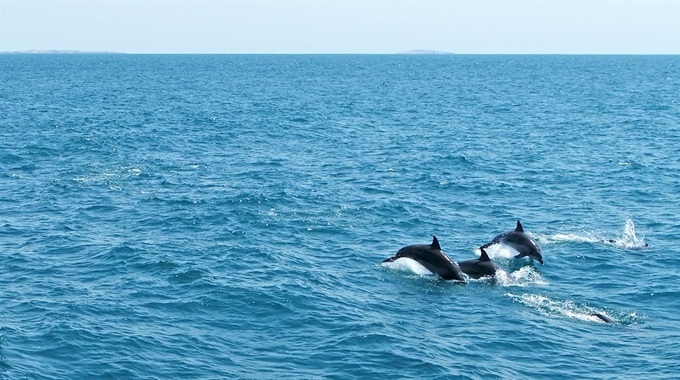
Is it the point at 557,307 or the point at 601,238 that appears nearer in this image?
the point at 557,307

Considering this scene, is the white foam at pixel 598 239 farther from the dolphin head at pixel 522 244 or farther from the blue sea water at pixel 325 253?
the dolphin head at pixel 522 244

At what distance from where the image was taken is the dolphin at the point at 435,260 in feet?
123

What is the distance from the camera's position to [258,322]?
3170 cm

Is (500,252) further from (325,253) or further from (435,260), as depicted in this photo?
(325,253)

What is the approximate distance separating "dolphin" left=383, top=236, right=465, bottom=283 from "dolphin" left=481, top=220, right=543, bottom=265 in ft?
16.0

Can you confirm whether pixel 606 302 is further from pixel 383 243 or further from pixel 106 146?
pixel 106 146

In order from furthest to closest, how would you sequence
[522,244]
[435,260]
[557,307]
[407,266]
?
[522,244]
[407,266]
[435,260]
[557,307]

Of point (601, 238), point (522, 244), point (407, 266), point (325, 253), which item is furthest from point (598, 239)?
point (325, 253)

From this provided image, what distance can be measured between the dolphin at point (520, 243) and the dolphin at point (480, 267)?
3.21m

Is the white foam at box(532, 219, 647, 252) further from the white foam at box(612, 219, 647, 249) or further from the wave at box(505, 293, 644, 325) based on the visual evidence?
the wave at box(505, 293, 644, 325)

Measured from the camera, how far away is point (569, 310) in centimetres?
3400

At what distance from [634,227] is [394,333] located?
78.0ft

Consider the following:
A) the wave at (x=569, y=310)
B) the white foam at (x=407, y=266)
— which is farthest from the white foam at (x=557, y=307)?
the white foam at (x=407, y=266)

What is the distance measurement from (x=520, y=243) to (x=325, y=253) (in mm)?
10142
